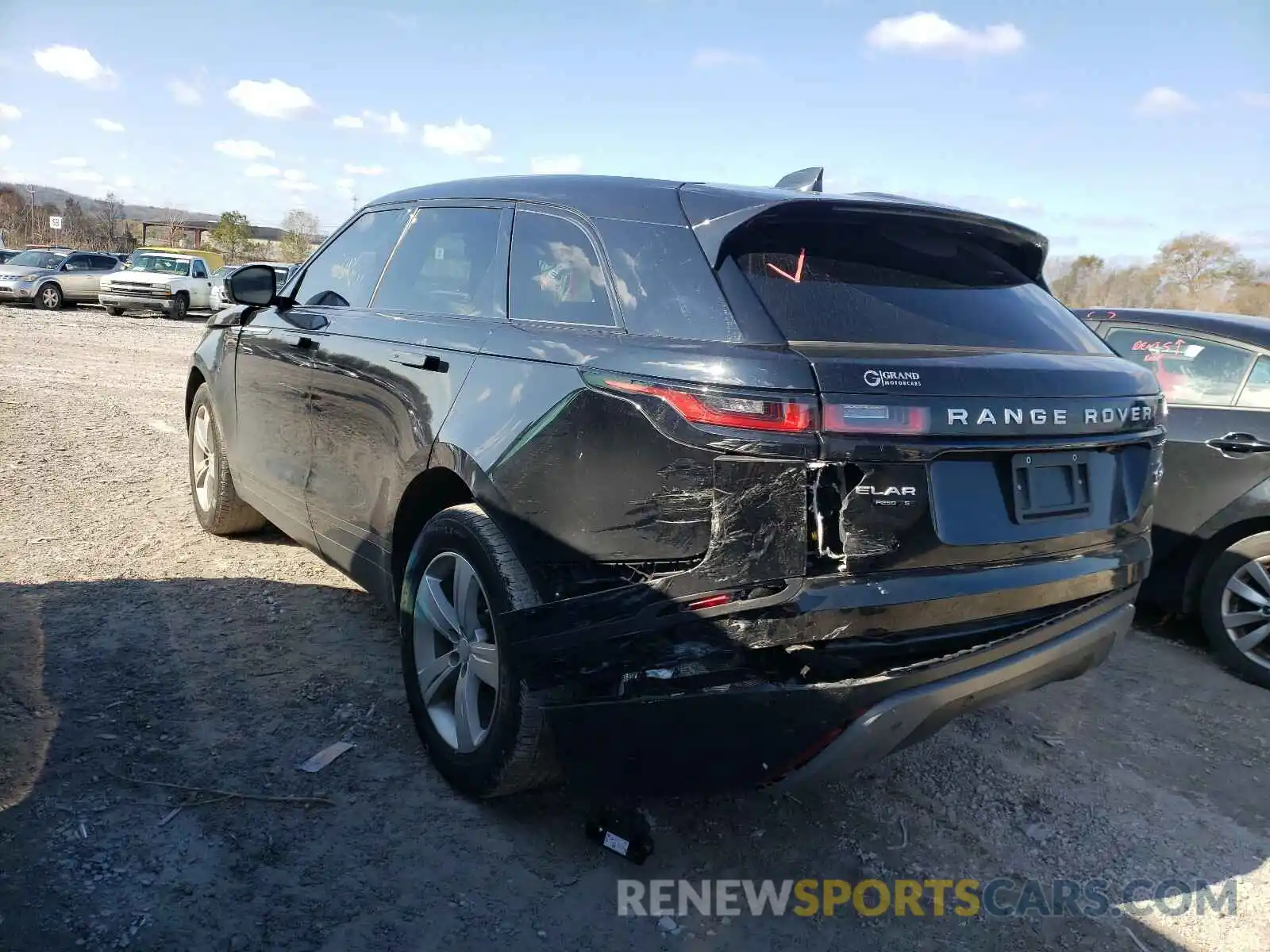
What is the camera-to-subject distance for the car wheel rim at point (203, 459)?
211 inches

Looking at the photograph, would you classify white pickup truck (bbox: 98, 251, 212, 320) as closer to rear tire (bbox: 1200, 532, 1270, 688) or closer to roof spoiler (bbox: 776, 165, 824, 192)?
roof spoiler (bbox: 776, 165, 824, 192)

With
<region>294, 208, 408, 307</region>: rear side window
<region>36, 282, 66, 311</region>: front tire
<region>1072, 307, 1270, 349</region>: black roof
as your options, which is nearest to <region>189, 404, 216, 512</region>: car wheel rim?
<region>294, 208, 408, 307</region>: rear side window

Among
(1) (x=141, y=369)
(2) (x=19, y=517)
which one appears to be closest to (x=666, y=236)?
(2) (x=19, y=517)

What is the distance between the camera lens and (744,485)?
222 centimetres

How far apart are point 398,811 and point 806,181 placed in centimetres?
246

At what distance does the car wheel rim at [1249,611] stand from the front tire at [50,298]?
2753 centimetres

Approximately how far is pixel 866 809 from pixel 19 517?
4.89m

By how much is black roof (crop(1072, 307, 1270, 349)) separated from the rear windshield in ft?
8.00

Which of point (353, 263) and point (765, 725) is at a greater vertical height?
point (353, 263)

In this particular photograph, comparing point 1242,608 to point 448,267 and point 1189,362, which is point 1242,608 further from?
point 448,267

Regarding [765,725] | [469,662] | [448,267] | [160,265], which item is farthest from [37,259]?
[765,725]

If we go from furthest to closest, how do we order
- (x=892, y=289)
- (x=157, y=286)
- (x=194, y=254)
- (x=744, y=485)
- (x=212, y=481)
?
(x=194, y=254), (x=157, y=286), (x=212, y=481), (x=892, y=289), (x=744, y=485)

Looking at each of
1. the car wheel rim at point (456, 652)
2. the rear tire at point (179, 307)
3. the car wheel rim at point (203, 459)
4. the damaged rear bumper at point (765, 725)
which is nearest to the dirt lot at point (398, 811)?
the car wheel rim at point (456, 652)

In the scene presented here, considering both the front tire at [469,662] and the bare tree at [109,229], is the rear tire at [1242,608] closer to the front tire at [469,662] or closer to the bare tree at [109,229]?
the front tire at [469,662]
